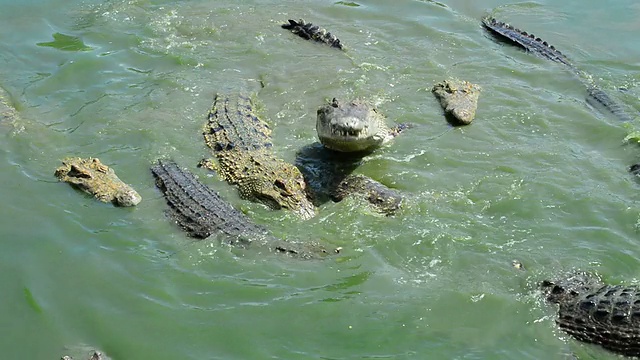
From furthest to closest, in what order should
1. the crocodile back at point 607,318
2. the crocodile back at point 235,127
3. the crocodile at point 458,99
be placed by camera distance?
1. the crocodile at point 458,99
2. the crocodile back at point 235,127
3. the crocodile back at point 607,318

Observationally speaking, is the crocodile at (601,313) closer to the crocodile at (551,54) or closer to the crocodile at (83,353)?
the crocodile at (83,353)

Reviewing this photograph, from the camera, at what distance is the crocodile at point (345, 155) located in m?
7.98

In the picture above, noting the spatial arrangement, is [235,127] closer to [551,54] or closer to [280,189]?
[280,189]

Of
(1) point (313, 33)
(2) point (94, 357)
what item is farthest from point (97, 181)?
(1) point (313, 33)

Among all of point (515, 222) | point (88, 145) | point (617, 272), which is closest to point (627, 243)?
point (617, 272)

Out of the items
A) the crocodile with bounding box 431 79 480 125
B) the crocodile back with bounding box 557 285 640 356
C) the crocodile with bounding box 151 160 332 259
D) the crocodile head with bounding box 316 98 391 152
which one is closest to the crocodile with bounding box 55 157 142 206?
the crocodile with bounding box 151 160 332 259

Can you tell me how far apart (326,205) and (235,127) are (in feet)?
6.67

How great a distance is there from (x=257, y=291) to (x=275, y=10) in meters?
9.05

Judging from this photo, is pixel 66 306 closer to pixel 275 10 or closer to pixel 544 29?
pixel 275 10

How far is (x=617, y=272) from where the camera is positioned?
676 centimetres

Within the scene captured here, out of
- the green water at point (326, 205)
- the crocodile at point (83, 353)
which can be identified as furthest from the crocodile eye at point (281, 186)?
the crocodile at point (83, 353)

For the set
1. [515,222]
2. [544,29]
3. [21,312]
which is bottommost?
[21,312]

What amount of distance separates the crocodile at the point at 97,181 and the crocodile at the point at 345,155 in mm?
2283

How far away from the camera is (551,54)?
11625mm
